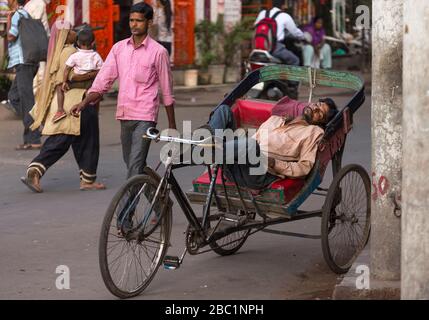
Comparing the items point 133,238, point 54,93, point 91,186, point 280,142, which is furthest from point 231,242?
point 54,93

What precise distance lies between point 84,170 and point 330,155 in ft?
10.9

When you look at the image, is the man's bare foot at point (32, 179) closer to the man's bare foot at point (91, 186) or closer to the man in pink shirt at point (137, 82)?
the man's bare foot at point (91, 186)

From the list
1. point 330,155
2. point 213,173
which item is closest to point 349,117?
point 330,155

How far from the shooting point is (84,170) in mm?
9859

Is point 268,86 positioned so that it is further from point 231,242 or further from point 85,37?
point 231,242

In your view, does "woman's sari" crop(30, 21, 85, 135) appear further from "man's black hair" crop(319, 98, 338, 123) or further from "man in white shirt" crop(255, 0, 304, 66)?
"man in white shirt" crop(255, 0, 304, 66)

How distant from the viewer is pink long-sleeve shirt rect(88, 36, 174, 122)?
8.02m

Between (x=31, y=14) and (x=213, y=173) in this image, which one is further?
(x=31, y=14)

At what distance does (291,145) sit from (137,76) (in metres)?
1.58

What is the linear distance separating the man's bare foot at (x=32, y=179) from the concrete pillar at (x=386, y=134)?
4.22m

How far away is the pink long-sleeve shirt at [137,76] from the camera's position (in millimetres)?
8023

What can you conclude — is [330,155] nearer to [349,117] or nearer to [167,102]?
[349,117]

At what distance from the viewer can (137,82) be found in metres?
8.08
